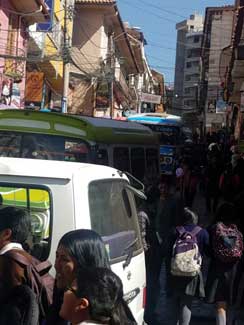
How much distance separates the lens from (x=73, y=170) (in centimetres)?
412

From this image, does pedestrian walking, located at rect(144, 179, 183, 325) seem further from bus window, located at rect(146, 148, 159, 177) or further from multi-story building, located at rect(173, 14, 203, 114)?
multi-story building, located at rect(173, 14, 203, 114)

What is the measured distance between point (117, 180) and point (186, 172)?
10696 mm

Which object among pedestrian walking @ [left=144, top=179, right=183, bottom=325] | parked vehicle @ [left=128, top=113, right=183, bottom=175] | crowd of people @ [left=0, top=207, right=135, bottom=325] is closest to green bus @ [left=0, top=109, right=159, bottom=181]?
pedestrian walking @ [left=144, top=179, right=183, bottom=325]

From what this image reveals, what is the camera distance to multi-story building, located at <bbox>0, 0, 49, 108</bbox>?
66.5ft

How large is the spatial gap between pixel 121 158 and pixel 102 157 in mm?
1199

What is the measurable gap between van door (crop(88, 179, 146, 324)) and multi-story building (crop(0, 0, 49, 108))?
15.5m

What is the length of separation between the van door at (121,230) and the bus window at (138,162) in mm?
6518

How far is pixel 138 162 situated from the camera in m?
12.0

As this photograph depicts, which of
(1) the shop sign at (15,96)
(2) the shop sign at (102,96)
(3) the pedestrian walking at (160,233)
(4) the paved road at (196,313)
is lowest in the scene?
(4) the paved road at (196,313)

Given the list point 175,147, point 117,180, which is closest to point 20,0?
point 175,147

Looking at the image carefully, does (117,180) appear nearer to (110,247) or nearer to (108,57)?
(110,247)

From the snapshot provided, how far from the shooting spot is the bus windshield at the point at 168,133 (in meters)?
29.8

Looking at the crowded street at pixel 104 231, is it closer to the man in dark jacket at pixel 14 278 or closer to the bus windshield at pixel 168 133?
the man in dark jacket at pixel 14 278

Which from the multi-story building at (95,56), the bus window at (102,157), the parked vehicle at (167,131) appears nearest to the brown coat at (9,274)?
the bus window at (102,157)
